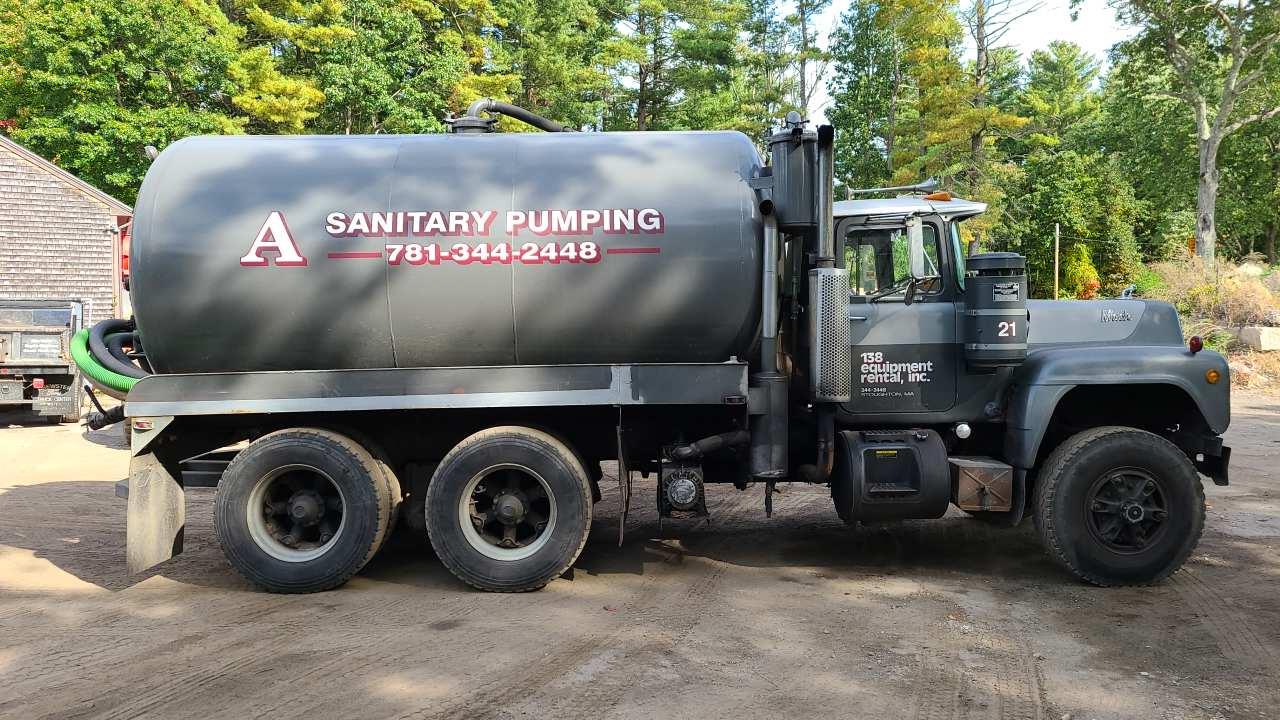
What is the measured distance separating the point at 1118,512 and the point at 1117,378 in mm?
945

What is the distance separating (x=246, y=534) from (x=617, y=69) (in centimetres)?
4046

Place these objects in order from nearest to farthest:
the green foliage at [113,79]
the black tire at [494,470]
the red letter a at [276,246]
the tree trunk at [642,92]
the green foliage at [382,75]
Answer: the red letter a at [276,246] → the black tire at [494,470] → the green foliage at [113,79] → the green foliage at [382,75] → the tree trunk at [642,92]

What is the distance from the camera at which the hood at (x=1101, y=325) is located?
699cm

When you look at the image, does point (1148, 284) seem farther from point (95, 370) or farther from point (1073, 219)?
point (95, 370)

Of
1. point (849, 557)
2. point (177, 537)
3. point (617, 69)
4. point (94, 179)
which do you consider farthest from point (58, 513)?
point (617, 69)

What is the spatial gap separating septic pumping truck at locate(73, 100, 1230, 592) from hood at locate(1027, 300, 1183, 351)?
0.43 m

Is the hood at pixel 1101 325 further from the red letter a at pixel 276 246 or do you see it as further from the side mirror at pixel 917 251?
the red letter a at pixel 276 246

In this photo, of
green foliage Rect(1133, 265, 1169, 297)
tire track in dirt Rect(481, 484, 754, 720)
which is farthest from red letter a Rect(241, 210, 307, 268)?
green foliage Rect(1133, 265, 1169, 297)

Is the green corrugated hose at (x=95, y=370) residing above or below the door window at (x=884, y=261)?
below

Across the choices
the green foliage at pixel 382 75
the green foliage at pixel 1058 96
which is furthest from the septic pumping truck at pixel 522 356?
the green foliage at pixel 1058 96

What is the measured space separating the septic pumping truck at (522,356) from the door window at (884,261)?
29cm

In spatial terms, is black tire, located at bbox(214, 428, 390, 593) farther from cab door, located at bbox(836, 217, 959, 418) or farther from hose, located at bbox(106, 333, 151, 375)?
cab door, located at bbox(836, 217, 959, 418)

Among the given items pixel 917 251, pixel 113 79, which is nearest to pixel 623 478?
pixel 917 251

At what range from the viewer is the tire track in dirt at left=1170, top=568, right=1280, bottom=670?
16.7ft
